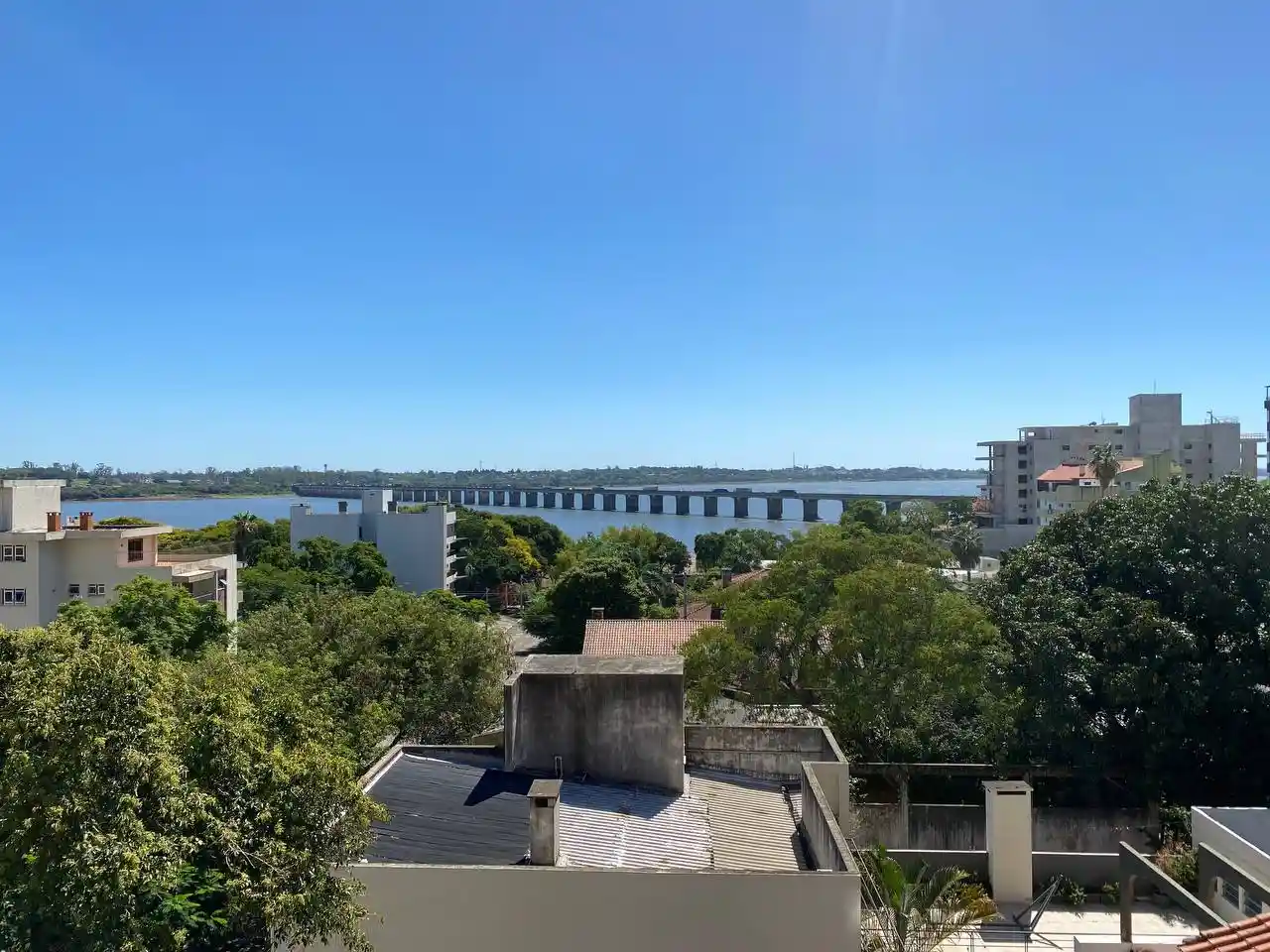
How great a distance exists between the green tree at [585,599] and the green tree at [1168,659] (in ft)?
85.4

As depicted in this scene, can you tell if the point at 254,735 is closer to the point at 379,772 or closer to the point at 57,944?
the point at 57,944

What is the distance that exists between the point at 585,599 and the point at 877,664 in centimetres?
2564

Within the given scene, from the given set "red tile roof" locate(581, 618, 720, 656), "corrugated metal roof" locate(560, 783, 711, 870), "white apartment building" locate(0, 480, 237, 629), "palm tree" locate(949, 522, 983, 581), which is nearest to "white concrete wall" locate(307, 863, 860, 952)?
"corrugated metal roof" locate(560, 783, 711, 870)

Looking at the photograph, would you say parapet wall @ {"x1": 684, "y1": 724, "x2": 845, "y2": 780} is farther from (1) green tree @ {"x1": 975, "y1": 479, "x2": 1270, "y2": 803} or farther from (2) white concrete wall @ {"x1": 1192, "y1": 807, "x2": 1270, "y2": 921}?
(1) green tree @ {"x1": 975, "y1": 479, "x2": 1270, "y2": 803}

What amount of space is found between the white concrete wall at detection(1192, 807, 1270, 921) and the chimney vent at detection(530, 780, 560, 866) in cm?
843

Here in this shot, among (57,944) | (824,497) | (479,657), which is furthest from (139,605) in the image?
(824,497)

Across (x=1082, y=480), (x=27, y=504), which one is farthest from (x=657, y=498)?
(x=27, y=504)

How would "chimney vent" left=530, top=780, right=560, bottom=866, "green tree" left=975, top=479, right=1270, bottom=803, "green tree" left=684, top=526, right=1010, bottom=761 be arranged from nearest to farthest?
"chimney vent" left=530, top=780, right=560, bottom=866 → "green tree" left=975, top=479, right=1270, bottom=803 → "green tree" left=684, top=526, right=1010, bottom=761

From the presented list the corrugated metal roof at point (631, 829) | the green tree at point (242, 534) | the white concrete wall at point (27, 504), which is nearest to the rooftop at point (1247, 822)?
the corrugated metal roof at point (631, 829)

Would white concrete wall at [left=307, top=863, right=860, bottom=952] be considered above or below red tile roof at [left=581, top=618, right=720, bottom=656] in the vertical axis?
above

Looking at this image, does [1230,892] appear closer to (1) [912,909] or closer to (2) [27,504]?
(1) [912,909]

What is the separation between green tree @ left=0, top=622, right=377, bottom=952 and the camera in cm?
598

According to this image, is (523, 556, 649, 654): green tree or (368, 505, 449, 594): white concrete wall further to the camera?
(368, 505, 449, 594): white concrete wall

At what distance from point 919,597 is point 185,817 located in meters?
15.8
